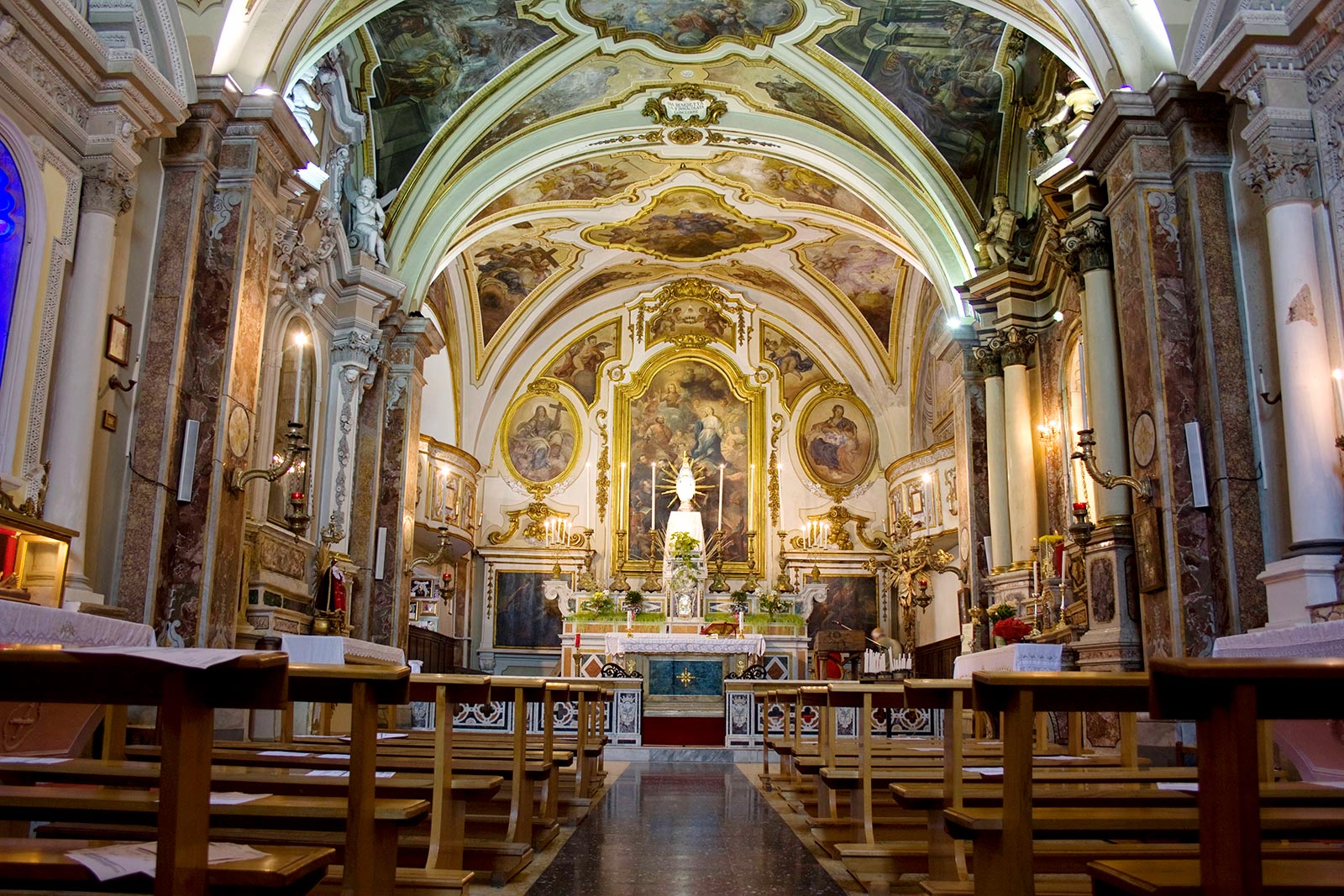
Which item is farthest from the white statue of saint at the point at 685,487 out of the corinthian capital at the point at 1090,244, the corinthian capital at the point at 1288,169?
the corinthian capital at the point at 1288,169

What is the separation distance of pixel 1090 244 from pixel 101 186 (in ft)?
26.2

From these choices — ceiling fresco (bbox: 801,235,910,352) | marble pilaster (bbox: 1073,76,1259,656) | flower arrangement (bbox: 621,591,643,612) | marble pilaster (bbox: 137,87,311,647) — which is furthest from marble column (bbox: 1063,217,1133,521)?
flower arrangement (bbox: 621,591,643,612)

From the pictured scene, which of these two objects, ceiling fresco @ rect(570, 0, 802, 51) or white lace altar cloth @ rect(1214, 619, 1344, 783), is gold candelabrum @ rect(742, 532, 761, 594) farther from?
white lace altar cloth @ rect(1214, 619, 1344, 783)

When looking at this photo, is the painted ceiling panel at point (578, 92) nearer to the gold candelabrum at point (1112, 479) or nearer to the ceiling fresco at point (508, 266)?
the ceiling fresco at point (508, 266)

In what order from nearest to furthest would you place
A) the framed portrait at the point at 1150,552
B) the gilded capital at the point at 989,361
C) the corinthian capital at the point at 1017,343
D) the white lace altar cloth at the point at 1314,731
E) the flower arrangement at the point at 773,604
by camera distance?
1. the white lace altar cloth at the point at 1314,731
2. the framed portrait at the point at 1150,552
3. the corinthian capital at the point at 1017,343
4. the gilded capital at the point at 989,361
5. the flower arrangement at the point at 773,604

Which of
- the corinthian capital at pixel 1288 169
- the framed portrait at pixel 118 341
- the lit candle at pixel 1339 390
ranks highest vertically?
the corinthian capital at pixel 1288 169

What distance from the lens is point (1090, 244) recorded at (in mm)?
10156

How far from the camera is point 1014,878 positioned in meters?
3.15

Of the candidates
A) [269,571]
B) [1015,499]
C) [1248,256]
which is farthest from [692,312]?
[1248,256]

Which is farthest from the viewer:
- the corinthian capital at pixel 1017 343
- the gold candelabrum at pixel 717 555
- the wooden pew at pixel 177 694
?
the gold candelabrum at pixel 717 555

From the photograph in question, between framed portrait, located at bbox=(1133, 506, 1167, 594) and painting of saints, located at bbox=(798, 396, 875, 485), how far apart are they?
514 inches

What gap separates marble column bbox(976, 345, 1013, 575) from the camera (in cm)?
1410

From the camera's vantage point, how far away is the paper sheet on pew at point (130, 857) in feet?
7.47

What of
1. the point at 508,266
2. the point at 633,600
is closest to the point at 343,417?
the point at 508,266
